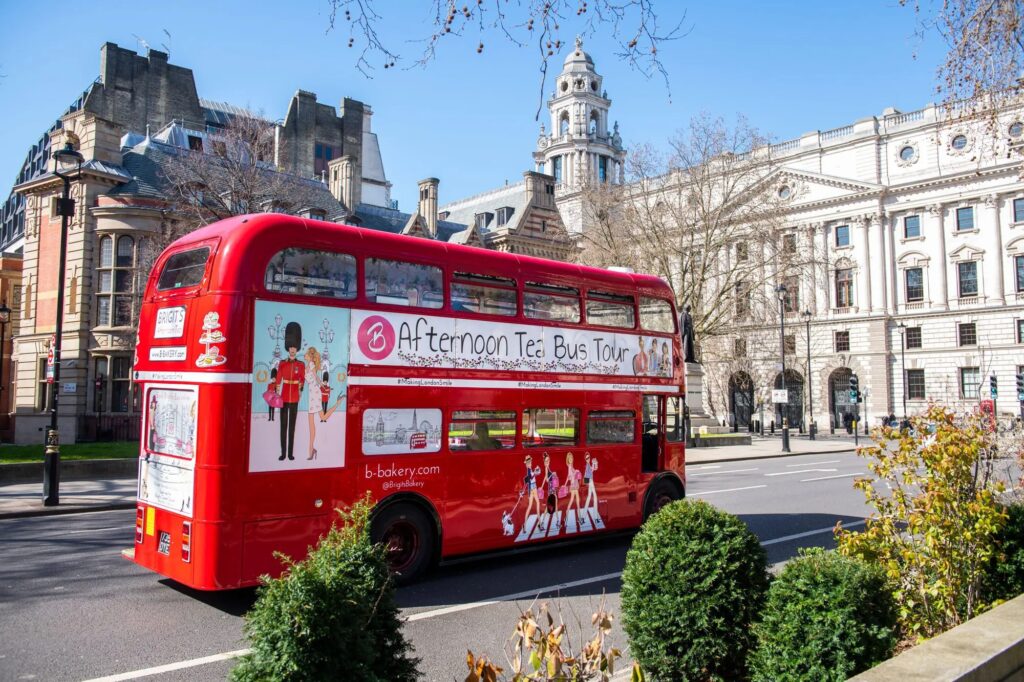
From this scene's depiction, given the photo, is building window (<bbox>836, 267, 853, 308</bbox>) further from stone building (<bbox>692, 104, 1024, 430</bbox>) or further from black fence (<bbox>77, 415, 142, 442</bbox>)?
black fence (<bbox>77, 415, 142, 442</bbox>)

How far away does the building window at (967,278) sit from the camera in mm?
58938

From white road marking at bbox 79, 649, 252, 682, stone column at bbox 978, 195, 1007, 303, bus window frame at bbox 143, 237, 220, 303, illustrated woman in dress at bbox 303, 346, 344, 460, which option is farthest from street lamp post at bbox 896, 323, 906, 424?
white road marking at bbox 79, 649, 252, 682

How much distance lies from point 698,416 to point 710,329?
5.59m

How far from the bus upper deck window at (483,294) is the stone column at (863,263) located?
6061cm

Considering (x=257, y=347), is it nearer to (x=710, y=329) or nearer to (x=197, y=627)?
(x=197, y=627)

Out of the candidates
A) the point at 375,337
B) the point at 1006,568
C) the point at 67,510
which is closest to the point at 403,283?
the point at 375,337

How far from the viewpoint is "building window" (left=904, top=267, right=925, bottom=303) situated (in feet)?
202

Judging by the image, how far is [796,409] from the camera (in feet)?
215

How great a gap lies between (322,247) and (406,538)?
148 inches

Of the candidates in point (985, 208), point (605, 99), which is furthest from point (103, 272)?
point (605, 99)

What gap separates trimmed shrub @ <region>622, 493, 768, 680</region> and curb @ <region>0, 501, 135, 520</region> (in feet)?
46.9

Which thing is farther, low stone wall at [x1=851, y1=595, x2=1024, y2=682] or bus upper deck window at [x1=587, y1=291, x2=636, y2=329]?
bus upper deck window at [x1=587, y1=291, x2=636, y2=329]

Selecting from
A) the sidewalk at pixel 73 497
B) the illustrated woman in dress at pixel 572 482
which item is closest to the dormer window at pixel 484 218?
the sidewalk at pixel 73 497

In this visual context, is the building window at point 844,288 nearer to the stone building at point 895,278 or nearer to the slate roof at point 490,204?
the stone building at point 895,278
